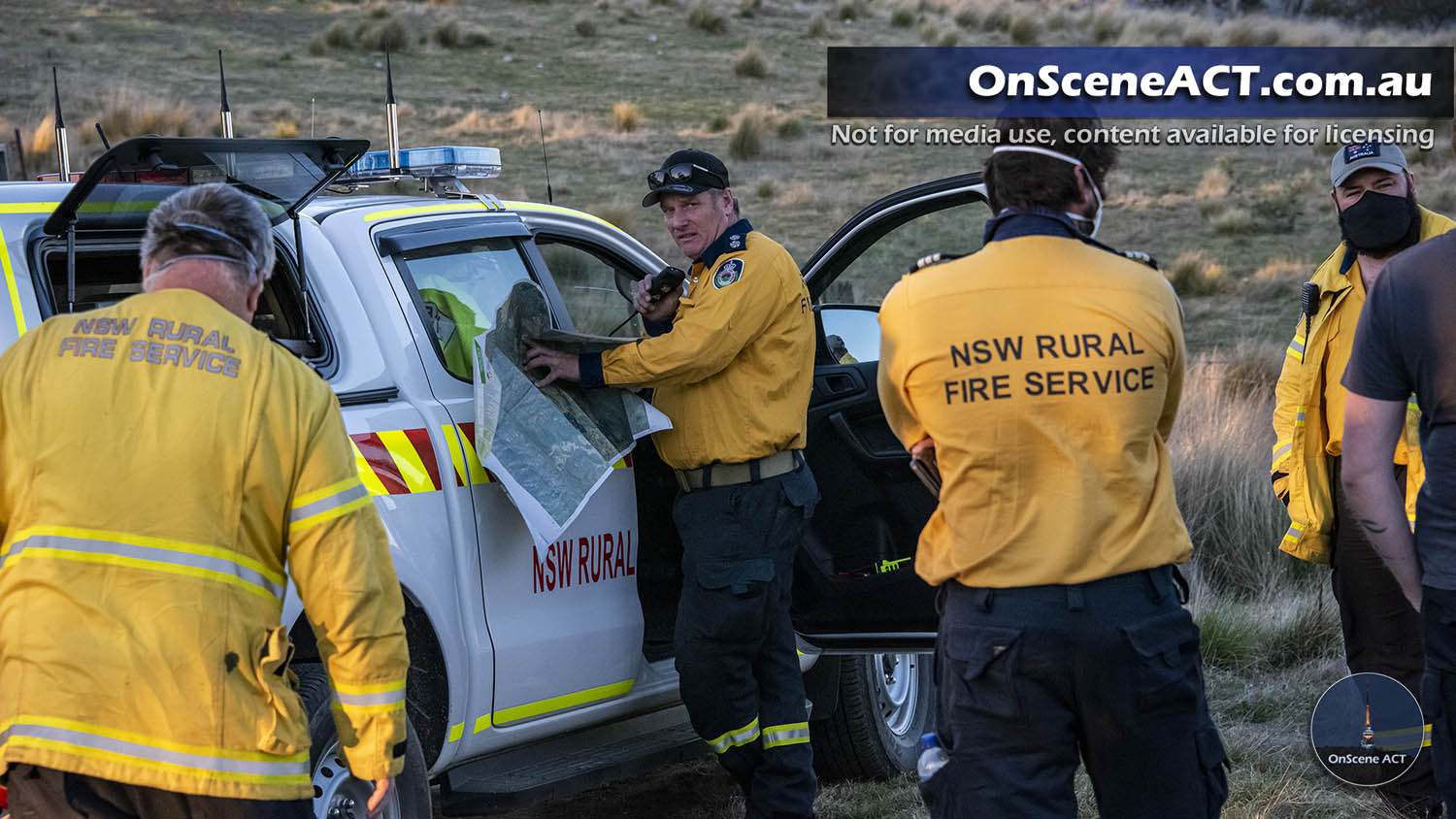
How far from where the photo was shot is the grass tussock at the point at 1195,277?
15.3 m

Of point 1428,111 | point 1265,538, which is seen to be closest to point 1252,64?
point 1428,111

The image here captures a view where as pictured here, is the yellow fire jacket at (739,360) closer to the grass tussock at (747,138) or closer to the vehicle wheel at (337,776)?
the vehicle wheel at (337,776)

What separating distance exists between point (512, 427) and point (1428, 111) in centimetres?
2235

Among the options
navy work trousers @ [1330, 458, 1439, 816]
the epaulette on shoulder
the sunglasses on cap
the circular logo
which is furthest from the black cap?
the circular logo

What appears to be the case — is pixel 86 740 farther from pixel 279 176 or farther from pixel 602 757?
pixel 602 757

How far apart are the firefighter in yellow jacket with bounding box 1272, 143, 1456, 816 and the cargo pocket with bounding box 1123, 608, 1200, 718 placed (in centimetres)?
187

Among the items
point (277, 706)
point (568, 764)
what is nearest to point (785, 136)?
point (568, 764)

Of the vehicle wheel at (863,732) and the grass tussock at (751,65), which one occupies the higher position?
the grass tussock at (751,65)

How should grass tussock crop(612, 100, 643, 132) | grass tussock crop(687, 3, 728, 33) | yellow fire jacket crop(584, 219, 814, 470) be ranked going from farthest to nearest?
grass tussock crop(687, 3, 728, 33) → grass tussock crop(612, 100, 643, 132) → yellow fire jacket crop(584, 219, 814, 470)

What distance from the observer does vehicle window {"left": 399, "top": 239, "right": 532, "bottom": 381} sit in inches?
157

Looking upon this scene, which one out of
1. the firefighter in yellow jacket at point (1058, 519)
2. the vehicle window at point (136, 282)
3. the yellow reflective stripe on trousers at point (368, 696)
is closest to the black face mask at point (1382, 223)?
the firefighter in yellow jacket at point (1058, 519)

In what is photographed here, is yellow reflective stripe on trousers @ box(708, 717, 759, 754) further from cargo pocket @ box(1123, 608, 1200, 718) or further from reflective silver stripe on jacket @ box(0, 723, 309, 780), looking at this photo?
reflective silver stripe on jacket @ box(0, 723, 309, 780)

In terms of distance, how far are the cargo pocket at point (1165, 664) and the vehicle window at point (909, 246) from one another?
10.7m

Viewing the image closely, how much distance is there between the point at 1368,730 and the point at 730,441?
220 cm
